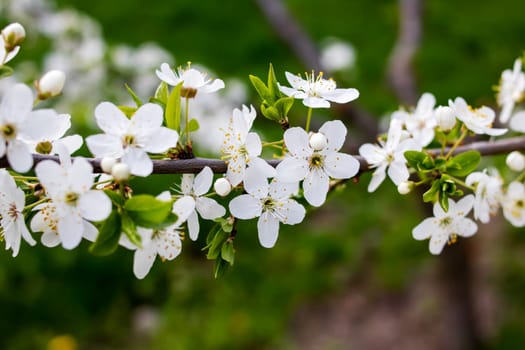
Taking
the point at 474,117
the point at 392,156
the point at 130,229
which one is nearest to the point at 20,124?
the point at 130,229

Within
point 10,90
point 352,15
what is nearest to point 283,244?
point 352,15

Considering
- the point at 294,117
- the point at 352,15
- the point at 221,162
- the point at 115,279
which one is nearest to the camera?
the point at 221,162

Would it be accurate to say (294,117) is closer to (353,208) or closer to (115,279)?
(353,208)

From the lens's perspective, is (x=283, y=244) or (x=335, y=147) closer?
(x=335, y=147)

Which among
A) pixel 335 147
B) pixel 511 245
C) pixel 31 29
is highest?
pixel 511 245

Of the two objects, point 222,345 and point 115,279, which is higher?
point 222,345

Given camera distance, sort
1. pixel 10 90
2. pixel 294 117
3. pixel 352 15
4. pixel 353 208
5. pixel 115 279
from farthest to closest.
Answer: pixel 352 15
pixel 353 208
pixel 115 279
pixel 294 117
pixel 10 90
